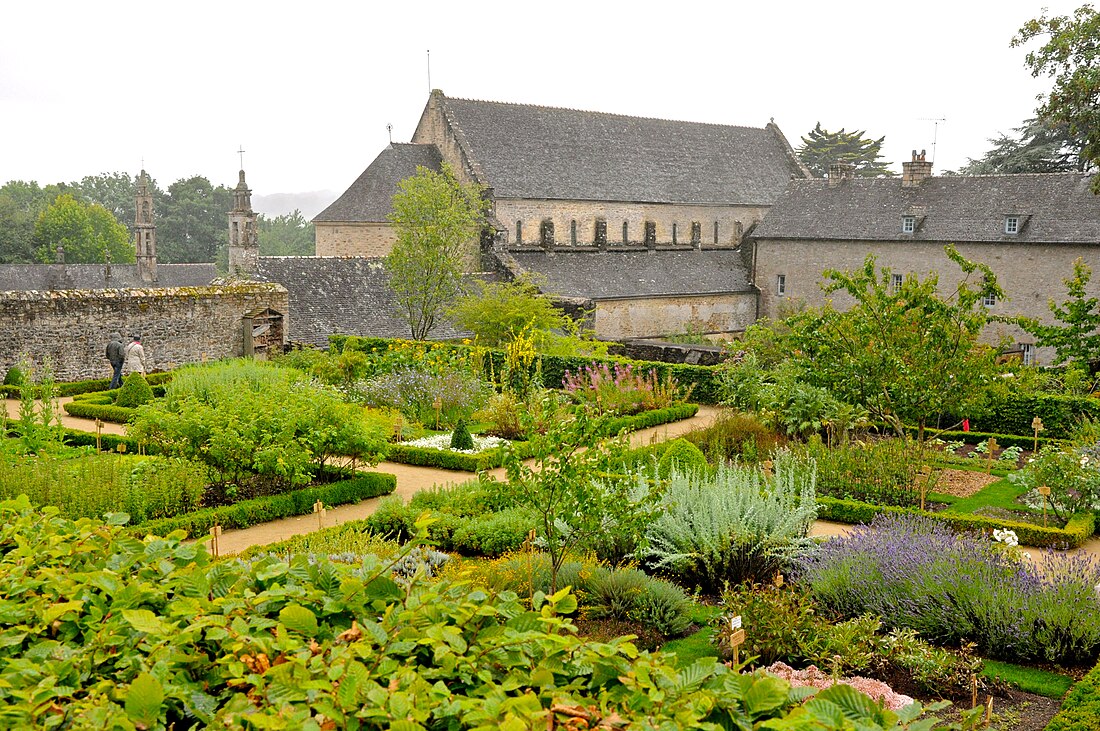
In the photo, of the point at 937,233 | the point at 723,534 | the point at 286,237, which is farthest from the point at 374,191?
the point at 286,237

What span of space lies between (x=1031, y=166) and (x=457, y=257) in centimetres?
2912

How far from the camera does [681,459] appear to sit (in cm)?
1062

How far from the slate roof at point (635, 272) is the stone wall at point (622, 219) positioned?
2.67 feet

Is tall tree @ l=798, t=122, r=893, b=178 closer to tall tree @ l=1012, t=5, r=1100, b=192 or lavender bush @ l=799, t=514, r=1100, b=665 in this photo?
tall tree @ l=1012, t=5, r=1100, b=192

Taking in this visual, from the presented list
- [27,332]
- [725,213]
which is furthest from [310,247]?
[27,332]

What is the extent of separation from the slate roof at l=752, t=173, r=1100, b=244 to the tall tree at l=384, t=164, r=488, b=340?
1604 centimetres

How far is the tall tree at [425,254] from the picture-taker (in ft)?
82.2

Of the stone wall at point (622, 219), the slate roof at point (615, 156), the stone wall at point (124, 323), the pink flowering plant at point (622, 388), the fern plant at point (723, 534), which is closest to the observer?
the fern plant at point (723, 534)

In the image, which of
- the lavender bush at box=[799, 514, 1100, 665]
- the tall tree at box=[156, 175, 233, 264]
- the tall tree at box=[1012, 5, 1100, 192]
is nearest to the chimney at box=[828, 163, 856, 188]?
the tall tree at box=[1012, 5, 1100, 192]

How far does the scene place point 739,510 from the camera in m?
8.59

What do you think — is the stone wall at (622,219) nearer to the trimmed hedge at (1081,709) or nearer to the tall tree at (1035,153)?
the tall tree at (1035,153)

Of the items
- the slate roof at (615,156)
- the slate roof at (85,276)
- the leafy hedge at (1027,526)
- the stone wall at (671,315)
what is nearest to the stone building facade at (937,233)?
the stone wall at (671,315)

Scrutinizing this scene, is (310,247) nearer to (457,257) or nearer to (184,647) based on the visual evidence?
(457,257)

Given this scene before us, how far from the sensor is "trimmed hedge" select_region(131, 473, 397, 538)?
9.61 meters
